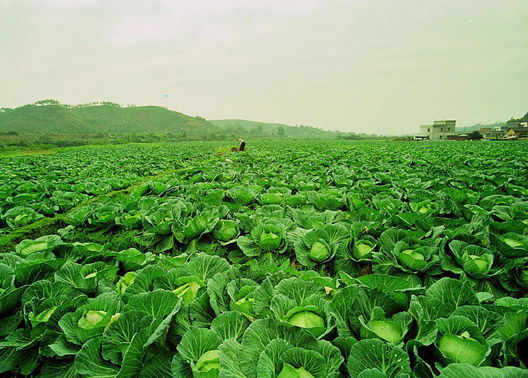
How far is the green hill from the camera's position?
93.9 meters

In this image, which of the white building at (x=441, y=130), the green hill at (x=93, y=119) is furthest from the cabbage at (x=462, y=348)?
the green hill at (x=93, y=119)

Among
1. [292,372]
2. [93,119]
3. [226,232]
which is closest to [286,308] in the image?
[292,372]

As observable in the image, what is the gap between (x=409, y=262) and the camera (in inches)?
92.7

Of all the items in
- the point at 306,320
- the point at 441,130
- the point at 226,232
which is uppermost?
the point at 441,130

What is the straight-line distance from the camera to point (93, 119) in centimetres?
11112

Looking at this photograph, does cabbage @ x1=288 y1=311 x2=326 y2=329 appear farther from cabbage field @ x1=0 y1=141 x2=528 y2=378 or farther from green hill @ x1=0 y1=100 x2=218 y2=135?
green hill @ x1=0 y1=100 x2=218 y2=135

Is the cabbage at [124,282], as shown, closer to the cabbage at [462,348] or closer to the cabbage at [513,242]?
the cabbage at [462,348]

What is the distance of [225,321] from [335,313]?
0.64 meters

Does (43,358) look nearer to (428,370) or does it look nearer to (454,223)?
(428,370)

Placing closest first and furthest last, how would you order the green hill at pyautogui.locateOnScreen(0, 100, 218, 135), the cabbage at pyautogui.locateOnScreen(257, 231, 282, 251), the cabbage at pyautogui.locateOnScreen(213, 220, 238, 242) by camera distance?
the cabbage at pyautogui.locateOnScreen(257, 231, 282, 251) → the cabbage at pyautogui.locateOnScreen(213, 220, 238, 242) → the green hill at pyautogui.locateOnScreen(0, 100, 218, 135)

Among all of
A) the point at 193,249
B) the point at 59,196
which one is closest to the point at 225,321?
the point at 193,249

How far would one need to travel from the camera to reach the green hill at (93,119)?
93.9 metres

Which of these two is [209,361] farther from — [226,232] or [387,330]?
[226,232]

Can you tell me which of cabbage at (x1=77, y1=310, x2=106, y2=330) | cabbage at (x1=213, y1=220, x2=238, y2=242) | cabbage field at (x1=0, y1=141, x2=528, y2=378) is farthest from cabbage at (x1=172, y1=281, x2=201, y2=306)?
cabbage at (x1=213, y1=220, x2=238, y2=242)
